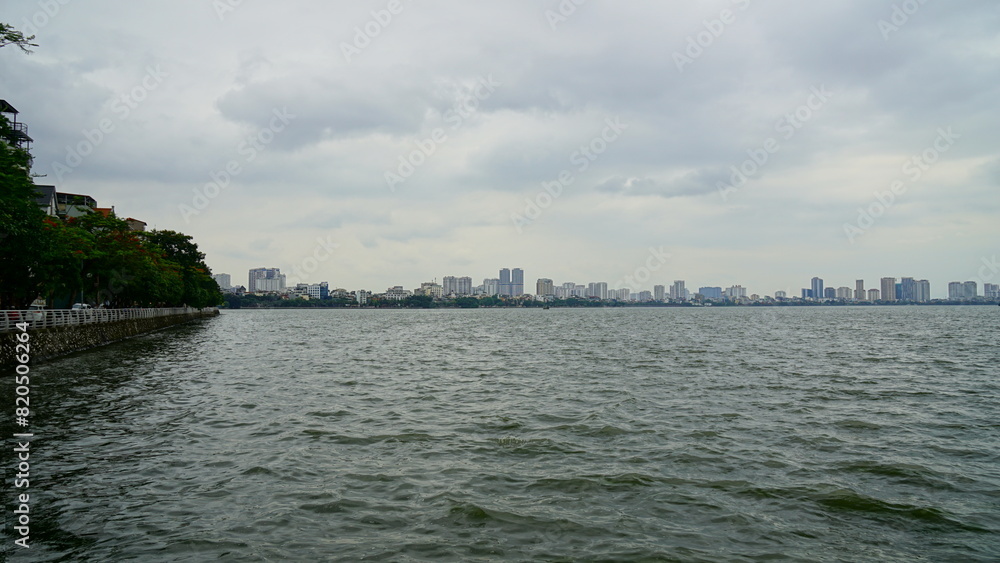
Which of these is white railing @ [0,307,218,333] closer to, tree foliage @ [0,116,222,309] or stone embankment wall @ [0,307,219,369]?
stone embankment wall @ [0,307,219,369]

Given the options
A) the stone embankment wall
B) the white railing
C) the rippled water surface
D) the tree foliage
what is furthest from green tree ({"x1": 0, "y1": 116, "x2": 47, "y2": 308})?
the rippled water surface

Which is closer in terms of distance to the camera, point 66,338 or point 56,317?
point 66,338

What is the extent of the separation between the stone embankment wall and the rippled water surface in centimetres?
476

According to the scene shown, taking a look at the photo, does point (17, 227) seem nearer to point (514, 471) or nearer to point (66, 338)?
point (66, 338)

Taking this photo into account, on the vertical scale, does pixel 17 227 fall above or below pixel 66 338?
above

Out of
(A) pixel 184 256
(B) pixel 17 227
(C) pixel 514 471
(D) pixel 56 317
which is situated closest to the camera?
(C) pixel 514 471

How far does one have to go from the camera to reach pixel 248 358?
32406mm

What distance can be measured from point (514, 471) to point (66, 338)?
109 ft

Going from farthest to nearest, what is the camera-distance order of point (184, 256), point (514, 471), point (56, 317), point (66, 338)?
point (184, 256)
point (56, 317)
point (66, 338)
point (514, 471)

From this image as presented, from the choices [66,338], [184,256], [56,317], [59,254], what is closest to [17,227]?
[59,254]

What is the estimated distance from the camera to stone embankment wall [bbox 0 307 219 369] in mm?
24594

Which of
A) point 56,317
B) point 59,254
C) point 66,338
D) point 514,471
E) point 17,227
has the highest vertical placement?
point 17,227

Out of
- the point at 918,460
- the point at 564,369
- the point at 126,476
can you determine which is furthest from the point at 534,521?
the point at 564,369

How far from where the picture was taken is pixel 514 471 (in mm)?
10203
